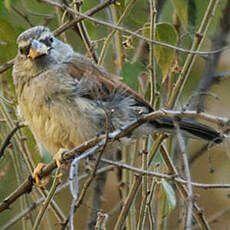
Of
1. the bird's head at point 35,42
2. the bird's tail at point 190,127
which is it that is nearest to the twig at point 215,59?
the bird's tail at point 190,127

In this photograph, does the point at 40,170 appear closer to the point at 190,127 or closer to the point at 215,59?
the point at 190,127

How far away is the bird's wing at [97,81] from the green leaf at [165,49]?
0.21 metres

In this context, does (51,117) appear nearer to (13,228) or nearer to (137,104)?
(137,104)

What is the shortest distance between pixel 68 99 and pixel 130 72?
36 centimetres

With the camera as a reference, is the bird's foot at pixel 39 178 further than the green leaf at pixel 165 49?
No

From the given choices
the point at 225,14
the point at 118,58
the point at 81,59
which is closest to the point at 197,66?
the point at 225,14

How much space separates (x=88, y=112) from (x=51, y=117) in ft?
0.65

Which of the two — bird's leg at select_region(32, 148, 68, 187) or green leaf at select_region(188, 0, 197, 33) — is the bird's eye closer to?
bird's leg at select_region(32, 148, 68, 187)

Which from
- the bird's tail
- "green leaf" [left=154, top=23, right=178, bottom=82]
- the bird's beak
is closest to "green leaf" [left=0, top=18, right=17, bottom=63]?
the bird's beak

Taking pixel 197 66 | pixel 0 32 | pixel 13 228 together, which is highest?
pixel 0 32

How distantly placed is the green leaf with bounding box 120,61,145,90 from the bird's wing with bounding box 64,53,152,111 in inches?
1.4

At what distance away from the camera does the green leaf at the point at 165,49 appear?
384 centimetres

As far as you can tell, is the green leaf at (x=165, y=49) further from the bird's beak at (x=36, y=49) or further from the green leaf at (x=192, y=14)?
the bird's beak at (x=36, y=49)

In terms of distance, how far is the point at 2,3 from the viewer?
4156mm
